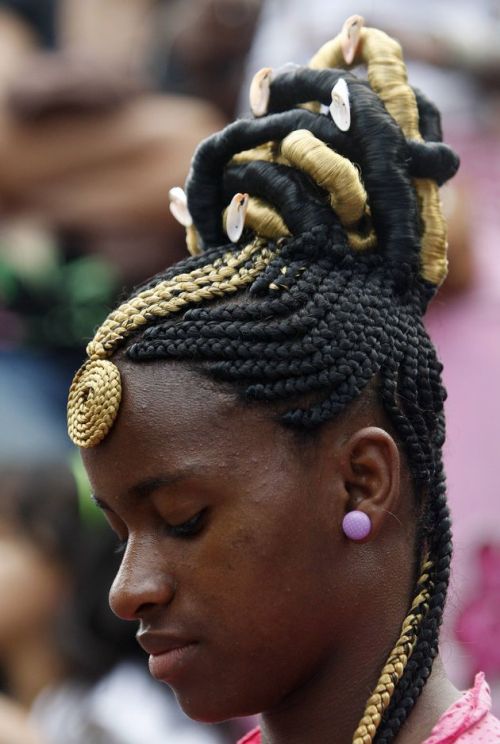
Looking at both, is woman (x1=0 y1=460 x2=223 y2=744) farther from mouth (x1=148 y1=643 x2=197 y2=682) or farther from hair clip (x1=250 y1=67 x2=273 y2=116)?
hair clip (x1=250 y1=67 x2=273 y2=116)

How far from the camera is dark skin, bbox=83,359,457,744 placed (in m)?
2.04

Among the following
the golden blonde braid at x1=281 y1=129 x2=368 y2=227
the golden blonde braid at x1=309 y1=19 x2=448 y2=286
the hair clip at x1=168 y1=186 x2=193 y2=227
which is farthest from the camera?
the hair clip at x1=168 y1=186 x2=193 y2=227

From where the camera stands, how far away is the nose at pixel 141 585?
2.05m

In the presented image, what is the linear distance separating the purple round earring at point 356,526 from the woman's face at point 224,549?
0.05 feet

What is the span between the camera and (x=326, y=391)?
2086mm

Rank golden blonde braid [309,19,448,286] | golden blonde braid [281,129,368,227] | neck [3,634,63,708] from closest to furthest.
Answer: golden blonde braid [281,129,368,227] → golden blonde braid [309,19,448,286] → neck [3,634,63,708]

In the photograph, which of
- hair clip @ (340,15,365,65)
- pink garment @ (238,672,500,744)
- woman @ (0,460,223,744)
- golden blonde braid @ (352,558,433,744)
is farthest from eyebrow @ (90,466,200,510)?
woman @ (0,460,223,744)

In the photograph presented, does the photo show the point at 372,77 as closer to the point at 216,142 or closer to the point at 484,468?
the point at 216,142

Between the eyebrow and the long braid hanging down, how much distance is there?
0.35 feet

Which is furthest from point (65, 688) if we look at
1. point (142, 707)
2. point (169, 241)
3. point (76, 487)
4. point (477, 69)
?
point (477, 69)

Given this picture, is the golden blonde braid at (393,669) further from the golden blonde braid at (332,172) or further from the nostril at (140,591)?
the golden blonde braid at (332,172)

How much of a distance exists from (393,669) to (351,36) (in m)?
1.07

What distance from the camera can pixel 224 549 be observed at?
2.03 meters

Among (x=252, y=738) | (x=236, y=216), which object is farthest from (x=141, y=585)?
(x=236, y=216)
